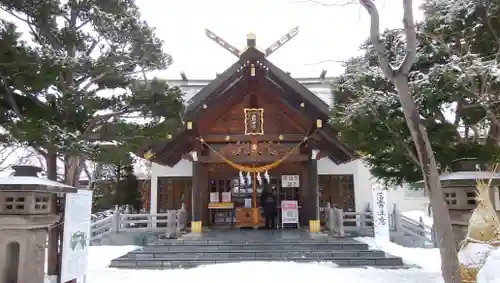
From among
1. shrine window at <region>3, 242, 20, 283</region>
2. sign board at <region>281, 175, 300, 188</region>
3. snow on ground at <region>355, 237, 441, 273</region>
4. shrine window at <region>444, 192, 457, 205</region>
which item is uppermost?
sign board at <region>281, 175, 300, 188</region>

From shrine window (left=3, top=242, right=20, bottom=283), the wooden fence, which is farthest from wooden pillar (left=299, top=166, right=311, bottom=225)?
shrine window (left=3, top=242, right=20, bottom=283)

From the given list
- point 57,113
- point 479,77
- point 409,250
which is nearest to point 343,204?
point 409,250

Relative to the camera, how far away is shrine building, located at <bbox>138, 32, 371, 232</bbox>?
12.8m

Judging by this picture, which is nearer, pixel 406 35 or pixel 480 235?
pixel 406 35

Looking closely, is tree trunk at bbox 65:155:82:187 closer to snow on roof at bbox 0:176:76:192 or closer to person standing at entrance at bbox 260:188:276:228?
snow on roof at bbox 0:176:76:192

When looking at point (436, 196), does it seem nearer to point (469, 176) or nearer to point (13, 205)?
point (469, 176)

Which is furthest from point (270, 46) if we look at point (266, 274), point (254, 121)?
Answer: point (266, 274)

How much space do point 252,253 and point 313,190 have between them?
4.32 metres

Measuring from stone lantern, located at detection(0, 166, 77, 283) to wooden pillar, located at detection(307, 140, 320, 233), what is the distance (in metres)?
9.41

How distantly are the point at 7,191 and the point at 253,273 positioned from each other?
4984 millimetres

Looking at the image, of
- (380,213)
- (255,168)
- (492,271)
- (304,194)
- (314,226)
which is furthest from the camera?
(304,194)

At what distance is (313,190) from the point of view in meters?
13.7

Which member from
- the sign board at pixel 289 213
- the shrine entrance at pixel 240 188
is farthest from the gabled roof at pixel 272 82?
the sign board at pixel 289 213

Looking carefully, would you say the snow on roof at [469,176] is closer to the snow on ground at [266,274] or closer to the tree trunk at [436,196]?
the tree trunk at [436,196]
